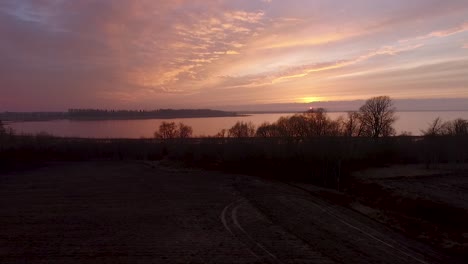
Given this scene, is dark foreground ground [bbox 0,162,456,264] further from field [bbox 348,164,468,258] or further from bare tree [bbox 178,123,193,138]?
bare tree [bbox 178,123,193,138]

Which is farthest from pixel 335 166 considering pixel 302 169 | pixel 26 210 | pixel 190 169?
pixel 26 210

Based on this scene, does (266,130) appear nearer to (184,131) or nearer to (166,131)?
(184,131)

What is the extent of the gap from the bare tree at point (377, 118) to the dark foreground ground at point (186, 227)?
155ft

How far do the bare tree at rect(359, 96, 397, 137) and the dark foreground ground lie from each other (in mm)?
47260

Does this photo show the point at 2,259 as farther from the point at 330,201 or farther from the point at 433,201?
the point at 433,201

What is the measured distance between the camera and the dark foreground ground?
45.3 ft

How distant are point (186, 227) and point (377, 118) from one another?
6254cm

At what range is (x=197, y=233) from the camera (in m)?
16.4

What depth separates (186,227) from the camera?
57.2 feet

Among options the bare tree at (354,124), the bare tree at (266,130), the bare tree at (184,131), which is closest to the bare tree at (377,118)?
the bare tree at (354,124)

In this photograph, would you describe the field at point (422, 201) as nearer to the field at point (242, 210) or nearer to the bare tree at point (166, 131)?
the field at point (242, 210)

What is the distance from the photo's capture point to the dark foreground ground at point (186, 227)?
13.8 meters

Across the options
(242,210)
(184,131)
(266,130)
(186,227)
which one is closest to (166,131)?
(184,131)

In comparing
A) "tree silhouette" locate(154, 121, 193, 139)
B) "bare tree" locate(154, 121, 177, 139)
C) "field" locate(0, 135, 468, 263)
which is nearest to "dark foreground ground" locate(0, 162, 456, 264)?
"field" locate(0, 135, 468, 263)
